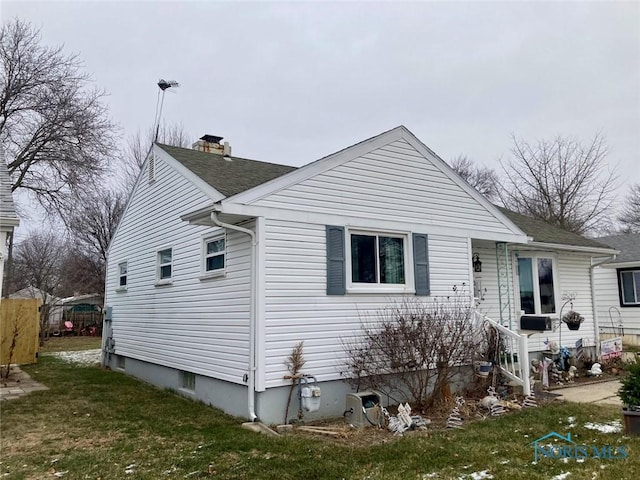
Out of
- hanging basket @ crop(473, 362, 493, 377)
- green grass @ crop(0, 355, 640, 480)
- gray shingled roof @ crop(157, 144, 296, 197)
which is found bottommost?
green grass @ crop(0, 355, 640, 480)

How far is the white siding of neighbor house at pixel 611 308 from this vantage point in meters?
15.0

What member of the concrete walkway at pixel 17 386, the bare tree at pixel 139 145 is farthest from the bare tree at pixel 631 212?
the concrete walkway at pixel 17 386

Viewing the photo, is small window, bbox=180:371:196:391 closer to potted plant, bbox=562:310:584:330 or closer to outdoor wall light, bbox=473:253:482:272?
outdoor wall light, bbox=473:253:482:272

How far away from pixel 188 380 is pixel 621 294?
14302mm

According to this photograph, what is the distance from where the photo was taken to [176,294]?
30.6 ft

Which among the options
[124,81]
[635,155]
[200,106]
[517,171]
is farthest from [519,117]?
[124,81]

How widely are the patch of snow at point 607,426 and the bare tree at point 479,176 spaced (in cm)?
2936

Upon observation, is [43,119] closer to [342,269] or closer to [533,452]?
[342,269]

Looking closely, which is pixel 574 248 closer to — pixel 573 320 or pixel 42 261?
pixel 573 320

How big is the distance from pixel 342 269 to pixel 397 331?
1296 millimetres

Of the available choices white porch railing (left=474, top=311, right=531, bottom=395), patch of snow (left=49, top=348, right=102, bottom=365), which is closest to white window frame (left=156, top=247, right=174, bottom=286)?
patch of snow (left=49, top=348, right=102, bottom=365)

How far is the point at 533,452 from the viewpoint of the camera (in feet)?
16.0

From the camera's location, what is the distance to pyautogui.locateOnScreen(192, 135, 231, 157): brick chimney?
1175 cm

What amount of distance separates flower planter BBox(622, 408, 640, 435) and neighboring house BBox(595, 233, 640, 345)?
36.1 ft
